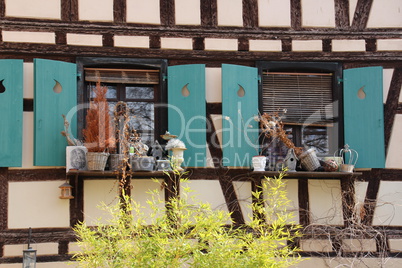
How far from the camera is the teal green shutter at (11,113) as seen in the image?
7.58m

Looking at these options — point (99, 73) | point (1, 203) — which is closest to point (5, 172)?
point (1, 203)

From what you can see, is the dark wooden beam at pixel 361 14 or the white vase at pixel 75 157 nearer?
the white vase at pixel 75 157

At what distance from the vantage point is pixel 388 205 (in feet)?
26.6

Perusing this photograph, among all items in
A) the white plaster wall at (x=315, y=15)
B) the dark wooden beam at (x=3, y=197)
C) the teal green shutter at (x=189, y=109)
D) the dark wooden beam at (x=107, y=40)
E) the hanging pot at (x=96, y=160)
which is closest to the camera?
the hanging pot at (x=96, y=160)

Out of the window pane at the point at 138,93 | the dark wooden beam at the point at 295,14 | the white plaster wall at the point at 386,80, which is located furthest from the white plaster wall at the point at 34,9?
the white plaster wall at the point at 386,80

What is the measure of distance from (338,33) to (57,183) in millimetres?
3453

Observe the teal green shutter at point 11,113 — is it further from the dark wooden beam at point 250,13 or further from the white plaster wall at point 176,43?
the dark wooden beam at point 250,13

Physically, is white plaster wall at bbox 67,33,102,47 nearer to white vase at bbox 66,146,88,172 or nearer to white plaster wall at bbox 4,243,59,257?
white vase at bbox 66,146,88,172

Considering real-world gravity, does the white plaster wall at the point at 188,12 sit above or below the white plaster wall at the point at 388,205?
above

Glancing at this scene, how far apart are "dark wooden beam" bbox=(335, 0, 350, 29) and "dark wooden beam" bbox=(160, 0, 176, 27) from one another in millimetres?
1819

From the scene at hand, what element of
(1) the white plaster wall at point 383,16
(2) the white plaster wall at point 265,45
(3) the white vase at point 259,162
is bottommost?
(3) the white vase at point 259,162

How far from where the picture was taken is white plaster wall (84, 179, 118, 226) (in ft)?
25.2

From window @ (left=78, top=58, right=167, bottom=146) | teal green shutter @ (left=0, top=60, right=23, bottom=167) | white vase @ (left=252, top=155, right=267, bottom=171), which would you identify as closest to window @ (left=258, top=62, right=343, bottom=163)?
white vase @ (left=252, top=155, right=267, bottom=171)

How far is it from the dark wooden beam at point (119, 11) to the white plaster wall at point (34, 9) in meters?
0.59
